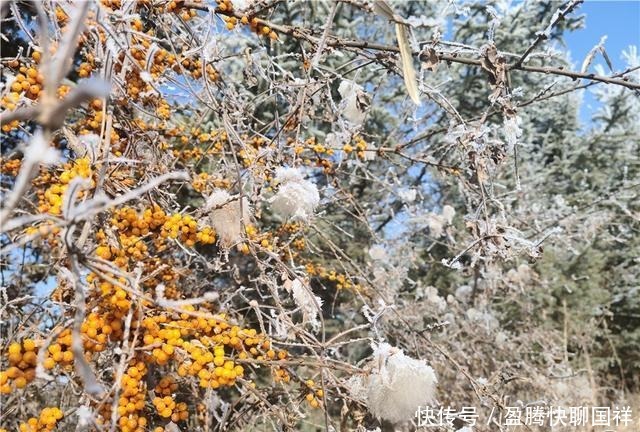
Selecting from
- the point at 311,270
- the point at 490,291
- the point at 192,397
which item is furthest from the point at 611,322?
the point at 192,397

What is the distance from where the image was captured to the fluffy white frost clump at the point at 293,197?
5.18 ft

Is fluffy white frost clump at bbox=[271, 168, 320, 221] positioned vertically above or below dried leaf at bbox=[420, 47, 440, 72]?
below

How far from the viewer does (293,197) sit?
1579 mm

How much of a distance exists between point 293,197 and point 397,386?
0.56m

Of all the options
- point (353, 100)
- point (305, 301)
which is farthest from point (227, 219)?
point (353, 100)

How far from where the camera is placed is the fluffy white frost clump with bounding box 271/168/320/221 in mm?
1578

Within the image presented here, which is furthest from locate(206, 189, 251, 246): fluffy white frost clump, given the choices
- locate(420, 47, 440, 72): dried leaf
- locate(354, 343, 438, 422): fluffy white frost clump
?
locate(420, 47, 440, 72): dried leaf

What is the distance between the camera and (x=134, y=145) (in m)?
1.67

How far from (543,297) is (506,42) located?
2722 mm

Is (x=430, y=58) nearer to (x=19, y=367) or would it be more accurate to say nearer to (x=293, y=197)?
(x=293, y=197)

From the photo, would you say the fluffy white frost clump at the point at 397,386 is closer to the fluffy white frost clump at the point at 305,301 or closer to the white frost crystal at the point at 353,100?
the fluffy white frost clump at the point at 305,301

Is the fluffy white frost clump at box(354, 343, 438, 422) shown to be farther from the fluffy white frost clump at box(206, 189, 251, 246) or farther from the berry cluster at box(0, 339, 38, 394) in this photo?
the berry cluster at box(0, 339, 38, 394)

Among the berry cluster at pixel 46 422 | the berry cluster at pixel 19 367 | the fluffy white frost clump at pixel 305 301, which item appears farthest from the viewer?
the fluffy white frost clump at pixel 305 301

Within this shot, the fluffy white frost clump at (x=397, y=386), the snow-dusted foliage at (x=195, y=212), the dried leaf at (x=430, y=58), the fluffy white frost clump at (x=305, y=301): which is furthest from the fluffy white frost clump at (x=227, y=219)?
the dried leaf at (x=430, y=58)
